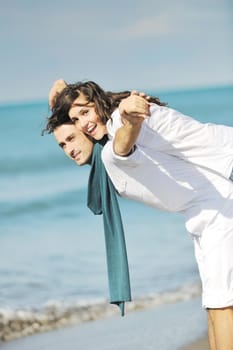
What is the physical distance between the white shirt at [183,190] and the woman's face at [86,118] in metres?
0.14

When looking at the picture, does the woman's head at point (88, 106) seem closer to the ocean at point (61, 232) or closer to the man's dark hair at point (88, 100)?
the man's dark hair at point (88, 100)

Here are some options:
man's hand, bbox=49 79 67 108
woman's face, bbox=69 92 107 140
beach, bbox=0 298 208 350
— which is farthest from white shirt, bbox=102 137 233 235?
beach, bbox=0 298 208 350

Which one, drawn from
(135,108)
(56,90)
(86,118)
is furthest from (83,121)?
(135,108)

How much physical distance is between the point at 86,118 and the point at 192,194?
11.7 inches

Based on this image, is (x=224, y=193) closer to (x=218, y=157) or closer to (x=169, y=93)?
(x=218, y=157)

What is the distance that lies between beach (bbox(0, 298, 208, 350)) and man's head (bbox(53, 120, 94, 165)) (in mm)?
884

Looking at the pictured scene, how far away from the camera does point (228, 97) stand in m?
4.10

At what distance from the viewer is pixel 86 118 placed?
2.19 meters

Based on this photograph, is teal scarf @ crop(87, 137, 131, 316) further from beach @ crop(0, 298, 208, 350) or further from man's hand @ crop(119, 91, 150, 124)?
beach @ crop(0, 298, 208, 350)

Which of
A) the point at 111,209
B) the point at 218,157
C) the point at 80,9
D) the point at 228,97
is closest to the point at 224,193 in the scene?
the point at 218,157

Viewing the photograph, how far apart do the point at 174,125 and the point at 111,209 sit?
38cm

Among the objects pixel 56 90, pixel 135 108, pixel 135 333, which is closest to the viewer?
pixel 135 108

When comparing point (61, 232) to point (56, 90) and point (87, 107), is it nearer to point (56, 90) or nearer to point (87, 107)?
point (56, 90)

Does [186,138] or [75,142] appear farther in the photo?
[75,142]
